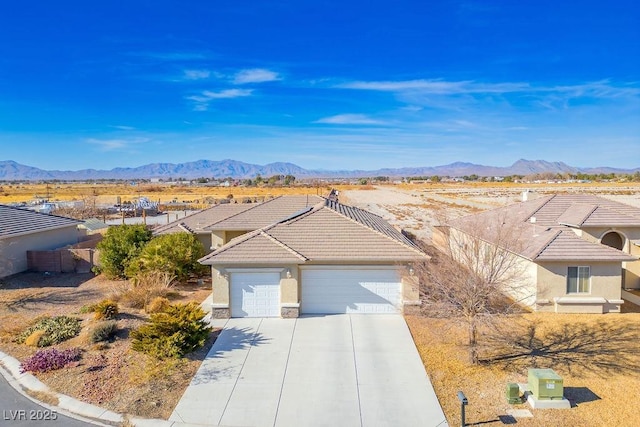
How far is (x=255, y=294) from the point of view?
16.6 metres

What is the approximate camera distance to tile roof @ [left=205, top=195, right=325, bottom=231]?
2345 centimetres

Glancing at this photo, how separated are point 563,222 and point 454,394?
588 inches

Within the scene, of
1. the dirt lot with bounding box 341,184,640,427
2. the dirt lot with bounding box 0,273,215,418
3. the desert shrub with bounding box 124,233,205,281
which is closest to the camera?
A: the dirt lot with bounding box 341,184,640,427

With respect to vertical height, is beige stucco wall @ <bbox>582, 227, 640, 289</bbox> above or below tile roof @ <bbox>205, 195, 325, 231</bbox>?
below

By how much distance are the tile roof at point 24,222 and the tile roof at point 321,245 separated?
13.6 meters

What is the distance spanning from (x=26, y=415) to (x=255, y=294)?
320 inches

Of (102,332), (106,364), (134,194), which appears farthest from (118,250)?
(134,194)

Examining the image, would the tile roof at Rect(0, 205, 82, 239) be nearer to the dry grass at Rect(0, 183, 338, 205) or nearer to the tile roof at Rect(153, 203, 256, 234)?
the tile roof at Rect(153, 203, 256, 234)

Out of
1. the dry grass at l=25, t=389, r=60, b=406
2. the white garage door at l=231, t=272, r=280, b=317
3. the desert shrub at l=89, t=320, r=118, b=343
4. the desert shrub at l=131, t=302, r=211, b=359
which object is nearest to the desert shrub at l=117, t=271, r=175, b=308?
the desert shrub at l=89, t=320, r=118, b=343

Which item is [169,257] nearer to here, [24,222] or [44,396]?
[44,396]

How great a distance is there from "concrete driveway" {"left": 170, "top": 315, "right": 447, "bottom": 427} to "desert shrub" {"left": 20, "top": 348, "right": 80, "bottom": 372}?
4050 mm

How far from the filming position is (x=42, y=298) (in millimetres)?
18922

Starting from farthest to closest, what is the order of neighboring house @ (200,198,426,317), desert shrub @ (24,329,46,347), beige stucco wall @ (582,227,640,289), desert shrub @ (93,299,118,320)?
beige stucco wall @ (582,227,640,289) < neighboring house @ (200,198,426,317) < desert shrub @ (93,299,118,320) < desert shrub @ (24,329,46,347)

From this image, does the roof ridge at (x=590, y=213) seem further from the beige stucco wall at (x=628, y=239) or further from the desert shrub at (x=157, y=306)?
the desert shrub at (x=157, y=306)
